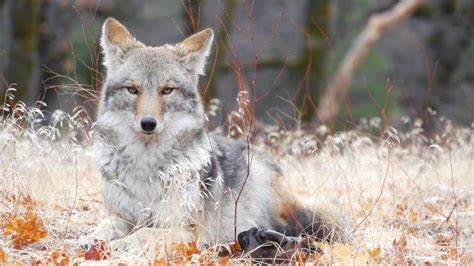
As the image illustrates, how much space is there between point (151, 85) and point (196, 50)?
620mm

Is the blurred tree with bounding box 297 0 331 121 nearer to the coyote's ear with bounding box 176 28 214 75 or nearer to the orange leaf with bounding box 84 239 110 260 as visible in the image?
the coyote's ear with bounding box 176 28 214 75

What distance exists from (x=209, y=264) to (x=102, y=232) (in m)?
0.97

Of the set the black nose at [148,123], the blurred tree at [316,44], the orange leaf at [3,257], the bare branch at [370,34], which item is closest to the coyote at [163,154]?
the black nose at [148,123]

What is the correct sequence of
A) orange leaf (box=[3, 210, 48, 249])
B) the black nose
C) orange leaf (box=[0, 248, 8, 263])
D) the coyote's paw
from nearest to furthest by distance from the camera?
orange leaf (box=[0, 248, 8, 263]) → orange leaf (box=[3, 210, 48, 249]) → the coyote's paw → the black nose

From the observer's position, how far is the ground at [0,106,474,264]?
16.2ft

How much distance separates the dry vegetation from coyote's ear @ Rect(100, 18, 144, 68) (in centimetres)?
58

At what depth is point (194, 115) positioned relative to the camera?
5.67m

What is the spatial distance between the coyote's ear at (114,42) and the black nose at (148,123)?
2.45 feet

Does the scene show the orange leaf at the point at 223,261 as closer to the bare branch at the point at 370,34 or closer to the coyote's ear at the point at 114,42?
the coyote's ear at the point at 114,42

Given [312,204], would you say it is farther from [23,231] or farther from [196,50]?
[23,231]

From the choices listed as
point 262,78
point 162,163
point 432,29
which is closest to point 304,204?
point 162,163

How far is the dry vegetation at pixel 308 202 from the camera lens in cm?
495

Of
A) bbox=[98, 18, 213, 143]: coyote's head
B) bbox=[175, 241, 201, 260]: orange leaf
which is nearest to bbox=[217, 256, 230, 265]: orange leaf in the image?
bbox=[175, 241, 201, 260]: orange leaf

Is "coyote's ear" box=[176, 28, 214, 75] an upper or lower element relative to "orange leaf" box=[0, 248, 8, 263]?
upper
